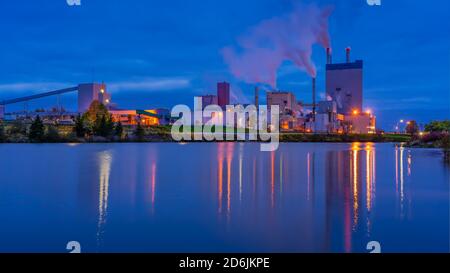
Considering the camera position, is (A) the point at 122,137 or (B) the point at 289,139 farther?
(B) the point at 289,139

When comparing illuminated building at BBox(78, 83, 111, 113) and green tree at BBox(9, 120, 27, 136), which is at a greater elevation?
illuminated building at BBox(78, 83, 111, 113)

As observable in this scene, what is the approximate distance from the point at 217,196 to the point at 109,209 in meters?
3.45

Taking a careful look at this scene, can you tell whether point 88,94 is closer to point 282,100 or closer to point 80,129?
point 80,129

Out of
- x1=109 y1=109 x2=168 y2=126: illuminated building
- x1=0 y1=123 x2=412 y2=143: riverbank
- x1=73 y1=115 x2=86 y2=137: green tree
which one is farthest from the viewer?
x1=109 y1=109 x2=168 y2=126: illuminated building

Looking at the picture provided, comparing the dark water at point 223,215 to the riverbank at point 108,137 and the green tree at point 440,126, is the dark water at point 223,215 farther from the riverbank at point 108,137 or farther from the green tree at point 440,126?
the riverbank at point 108,137

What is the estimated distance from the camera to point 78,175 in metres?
18.6

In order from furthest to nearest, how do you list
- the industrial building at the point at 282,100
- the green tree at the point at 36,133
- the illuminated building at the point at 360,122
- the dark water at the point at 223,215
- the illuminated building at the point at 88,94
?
the illuminated building at the point at 360,122 < the industrial building at the point at 282,100 < the illuminated building at the point at 88,94 < the green tree at the point at 36,133 < the dark water at the point at 223,215

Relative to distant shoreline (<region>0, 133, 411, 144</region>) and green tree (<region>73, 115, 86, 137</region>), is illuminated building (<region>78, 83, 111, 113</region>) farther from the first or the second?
green tree (<region>73, 115, 86, 137</region>)

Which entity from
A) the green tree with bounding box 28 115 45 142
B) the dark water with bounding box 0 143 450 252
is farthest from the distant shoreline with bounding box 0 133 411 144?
the dark water with bounding box 0 143 450 252

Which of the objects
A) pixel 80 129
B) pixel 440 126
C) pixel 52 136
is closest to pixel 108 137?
pixel 80 129

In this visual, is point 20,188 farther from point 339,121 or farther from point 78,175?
point 339,121

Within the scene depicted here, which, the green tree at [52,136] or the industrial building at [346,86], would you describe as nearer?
the green tree at [52,136]

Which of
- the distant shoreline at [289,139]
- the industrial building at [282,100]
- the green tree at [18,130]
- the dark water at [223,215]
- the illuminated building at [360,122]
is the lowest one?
the dark water at [223,215]


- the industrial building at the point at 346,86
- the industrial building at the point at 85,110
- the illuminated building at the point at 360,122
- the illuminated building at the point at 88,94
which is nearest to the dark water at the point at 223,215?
the industrial building at the point at 85,110
